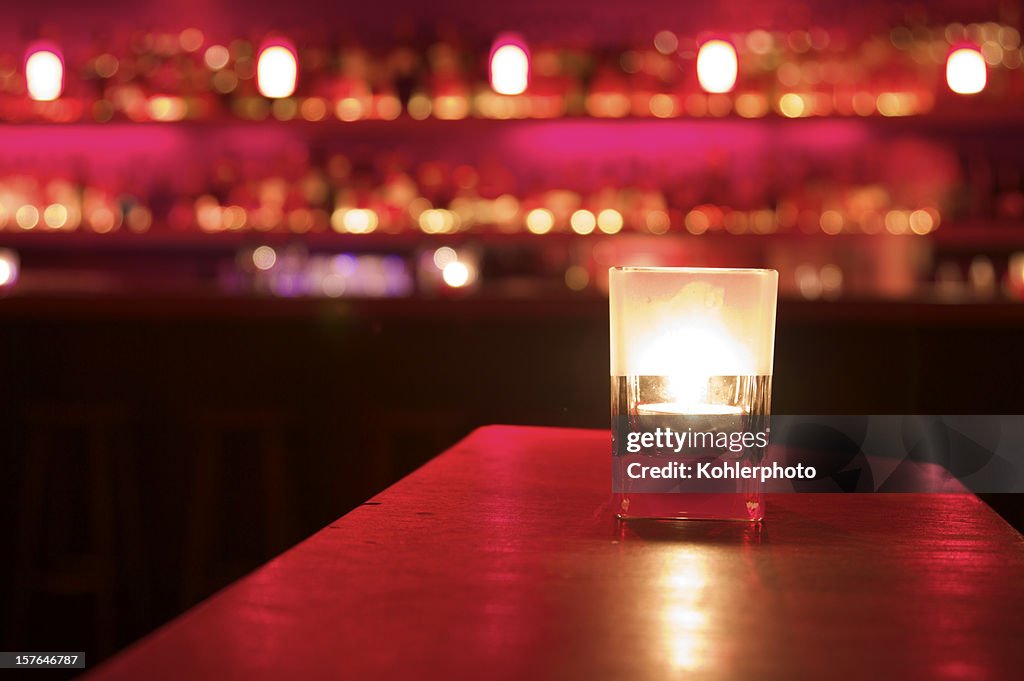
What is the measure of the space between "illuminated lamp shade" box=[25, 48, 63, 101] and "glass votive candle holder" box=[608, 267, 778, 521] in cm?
362

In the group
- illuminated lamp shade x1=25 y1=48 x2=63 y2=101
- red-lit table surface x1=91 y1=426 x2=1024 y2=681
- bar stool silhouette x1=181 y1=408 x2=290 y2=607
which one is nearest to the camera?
red-lit table surface x1=91 y1=426 x2=1024 y2=681

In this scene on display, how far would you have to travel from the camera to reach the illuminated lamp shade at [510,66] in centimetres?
361

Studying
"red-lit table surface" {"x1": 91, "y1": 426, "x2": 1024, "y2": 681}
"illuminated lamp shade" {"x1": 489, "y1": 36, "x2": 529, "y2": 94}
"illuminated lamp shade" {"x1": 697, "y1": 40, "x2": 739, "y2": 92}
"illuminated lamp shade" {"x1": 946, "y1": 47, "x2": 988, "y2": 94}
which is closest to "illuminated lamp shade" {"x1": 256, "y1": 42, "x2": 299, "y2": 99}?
"illuminated lamp shade" {"x1": 489, "y1": 36, "x2": 529, "y2": 94}

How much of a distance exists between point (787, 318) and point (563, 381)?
50 cm

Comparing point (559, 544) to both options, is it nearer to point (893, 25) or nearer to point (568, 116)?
point (568, 116)

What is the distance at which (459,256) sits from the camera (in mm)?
4141

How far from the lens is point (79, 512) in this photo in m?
2.48

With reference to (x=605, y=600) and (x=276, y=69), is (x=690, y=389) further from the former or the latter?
(x=276, y=69)

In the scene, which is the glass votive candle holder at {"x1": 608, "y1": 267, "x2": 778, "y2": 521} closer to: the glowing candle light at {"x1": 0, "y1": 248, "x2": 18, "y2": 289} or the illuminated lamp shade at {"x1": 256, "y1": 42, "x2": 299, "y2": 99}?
the illuminated lamp shade at {"x1": 256, "y1": 42, "x2": 299, "y2": 99}

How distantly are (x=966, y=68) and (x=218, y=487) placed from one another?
2.61 m

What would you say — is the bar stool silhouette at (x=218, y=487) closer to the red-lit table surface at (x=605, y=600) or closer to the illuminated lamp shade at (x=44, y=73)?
the red-lit table surface at (x=605, y=600)

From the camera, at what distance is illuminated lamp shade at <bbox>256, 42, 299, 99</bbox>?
145 inches

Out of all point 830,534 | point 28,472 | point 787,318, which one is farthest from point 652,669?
point 28,472

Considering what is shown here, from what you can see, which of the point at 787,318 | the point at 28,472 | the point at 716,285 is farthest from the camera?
the point at 28,472
